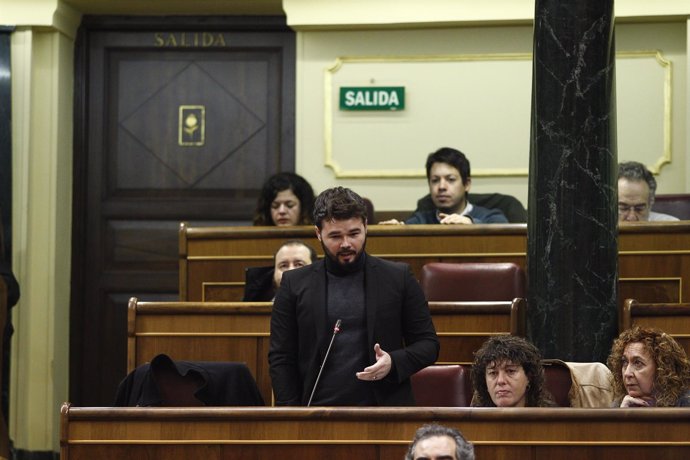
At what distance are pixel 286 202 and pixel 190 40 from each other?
Result: 193 centimetres

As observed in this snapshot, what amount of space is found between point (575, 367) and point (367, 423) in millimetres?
980

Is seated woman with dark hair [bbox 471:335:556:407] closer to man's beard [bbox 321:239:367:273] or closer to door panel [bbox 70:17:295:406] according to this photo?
man's beard [bbox 321:239:367:273]

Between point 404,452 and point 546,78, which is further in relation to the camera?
point 546,78

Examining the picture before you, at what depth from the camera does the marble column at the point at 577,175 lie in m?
4.47

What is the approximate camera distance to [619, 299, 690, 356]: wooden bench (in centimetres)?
450

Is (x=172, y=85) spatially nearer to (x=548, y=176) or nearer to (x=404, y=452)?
(x=548, y=176)

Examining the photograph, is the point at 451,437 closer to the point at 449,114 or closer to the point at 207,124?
the point at 449,114

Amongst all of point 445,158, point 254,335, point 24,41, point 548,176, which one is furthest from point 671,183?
point 24,41

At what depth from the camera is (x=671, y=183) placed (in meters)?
6.85

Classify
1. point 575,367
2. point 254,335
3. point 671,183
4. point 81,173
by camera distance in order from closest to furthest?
point 575,367, point 254,335, point 671,183, point 81,173

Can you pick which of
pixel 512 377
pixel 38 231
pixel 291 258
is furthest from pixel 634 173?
pixel 38 231

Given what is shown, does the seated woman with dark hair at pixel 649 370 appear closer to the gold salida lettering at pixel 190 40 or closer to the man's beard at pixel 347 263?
the man's beard at pixel 347 263

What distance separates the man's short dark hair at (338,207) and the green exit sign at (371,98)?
3.25 m

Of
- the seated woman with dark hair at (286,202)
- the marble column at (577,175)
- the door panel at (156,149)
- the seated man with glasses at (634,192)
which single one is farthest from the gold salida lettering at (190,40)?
the marble column at (577,175)
